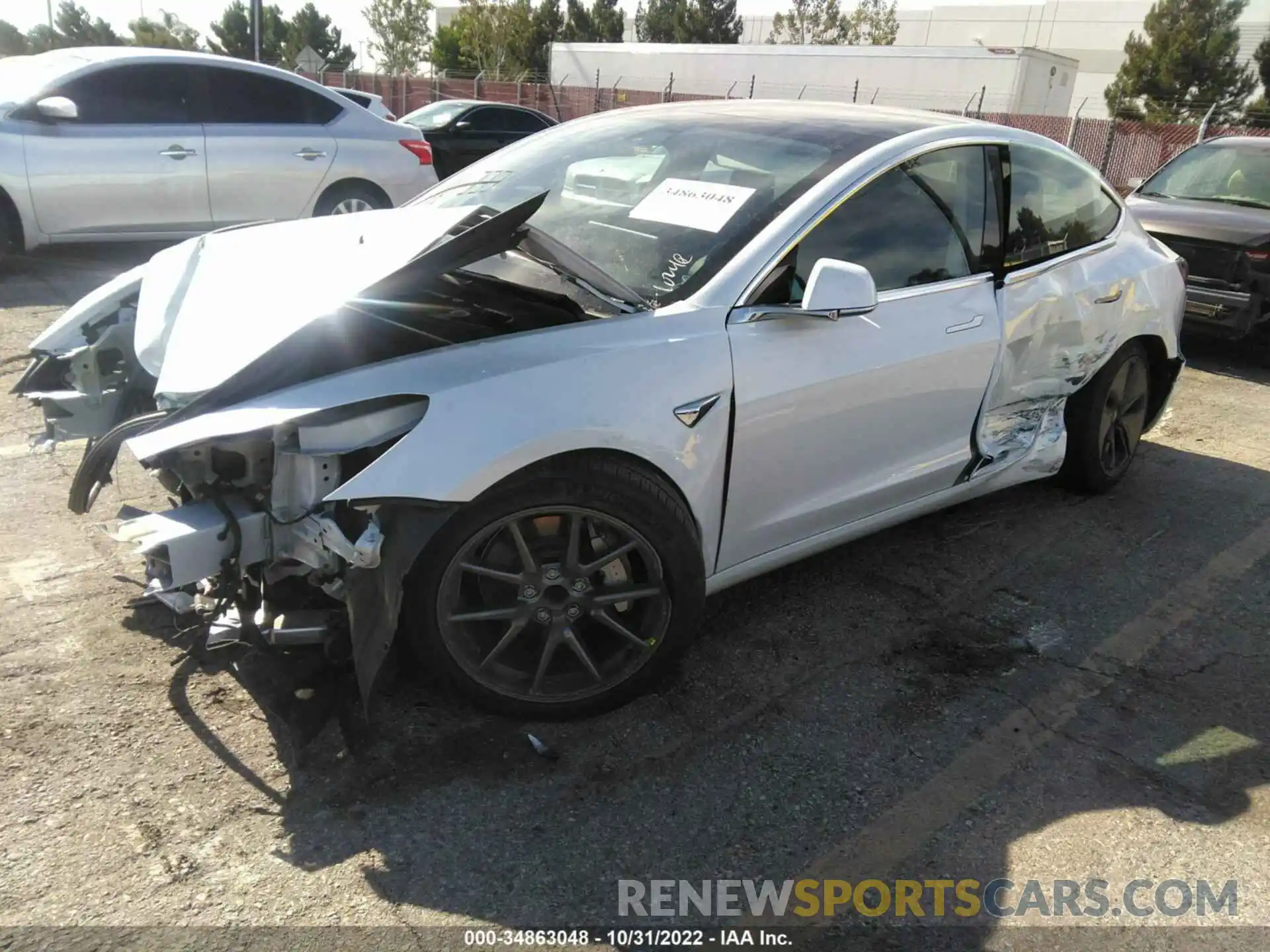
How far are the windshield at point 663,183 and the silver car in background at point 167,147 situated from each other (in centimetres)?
421

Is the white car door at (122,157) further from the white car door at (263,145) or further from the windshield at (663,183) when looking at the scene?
the windshield at (663,183)

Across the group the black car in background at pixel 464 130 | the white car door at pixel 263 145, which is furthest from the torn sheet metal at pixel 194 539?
the black car in background at pixel 464 130

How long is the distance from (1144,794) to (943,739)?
531 millimetres

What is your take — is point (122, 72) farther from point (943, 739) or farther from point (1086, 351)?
point (943, 739)

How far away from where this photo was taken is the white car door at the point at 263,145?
7.48 metres

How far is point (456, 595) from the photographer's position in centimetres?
256

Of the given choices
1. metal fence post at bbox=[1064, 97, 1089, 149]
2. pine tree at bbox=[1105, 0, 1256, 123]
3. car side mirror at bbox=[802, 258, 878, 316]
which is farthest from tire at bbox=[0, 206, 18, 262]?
pine tree at bbox=[1105, 0, 1256, 123]

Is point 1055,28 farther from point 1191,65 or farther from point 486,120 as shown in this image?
point 486,120

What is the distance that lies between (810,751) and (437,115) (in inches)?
509

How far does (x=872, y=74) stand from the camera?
3397cm

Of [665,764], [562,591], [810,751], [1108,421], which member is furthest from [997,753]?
[1108,421]

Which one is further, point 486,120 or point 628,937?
point 486,120

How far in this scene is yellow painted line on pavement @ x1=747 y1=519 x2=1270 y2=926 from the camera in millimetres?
2424

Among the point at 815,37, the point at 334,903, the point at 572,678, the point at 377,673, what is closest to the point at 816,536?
the point at 572,678
